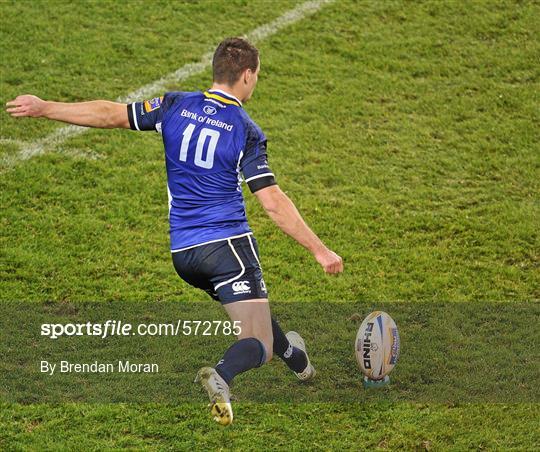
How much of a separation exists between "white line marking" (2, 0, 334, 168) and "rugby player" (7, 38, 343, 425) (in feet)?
13.5

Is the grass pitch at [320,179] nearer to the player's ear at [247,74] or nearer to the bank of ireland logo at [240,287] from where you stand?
the bank of ireland logo at [240,287]

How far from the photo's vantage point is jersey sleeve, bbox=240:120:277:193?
290 inches

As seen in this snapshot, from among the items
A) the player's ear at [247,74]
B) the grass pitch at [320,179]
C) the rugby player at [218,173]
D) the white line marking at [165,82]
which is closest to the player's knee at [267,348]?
the rugby player at [218,173]

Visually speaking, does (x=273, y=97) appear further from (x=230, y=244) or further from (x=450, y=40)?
(x=230, y=244)

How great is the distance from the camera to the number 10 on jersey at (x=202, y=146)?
7500 mm

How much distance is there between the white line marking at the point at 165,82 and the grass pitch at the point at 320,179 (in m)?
0.12

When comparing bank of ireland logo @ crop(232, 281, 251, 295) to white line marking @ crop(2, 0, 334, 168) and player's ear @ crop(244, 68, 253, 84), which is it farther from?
white line marking @ crop(2, 0, 334, 168)

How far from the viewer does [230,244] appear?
298 inches

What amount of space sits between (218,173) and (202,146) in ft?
0.71

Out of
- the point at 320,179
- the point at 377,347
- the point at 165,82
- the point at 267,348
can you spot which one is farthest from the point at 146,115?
the point at 165,82

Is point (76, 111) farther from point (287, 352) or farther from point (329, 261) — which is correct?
point (287, 352)

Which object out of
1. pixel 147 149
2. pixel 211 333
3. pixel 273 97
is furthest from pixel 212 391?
pixel 273 97

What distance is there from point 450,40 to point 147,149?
4.32 meters

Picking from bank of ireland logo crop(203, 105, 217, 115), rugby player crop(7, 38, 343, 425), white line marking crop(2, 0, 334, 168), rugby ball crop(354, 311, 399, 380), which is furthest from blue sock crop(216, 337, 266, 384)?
white line marking crop(2, 0, 334, 168)
